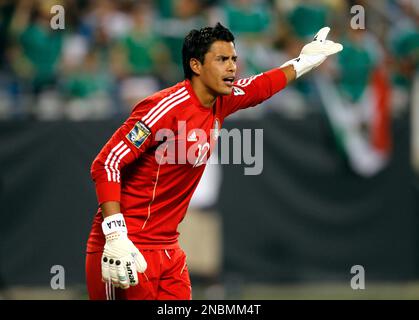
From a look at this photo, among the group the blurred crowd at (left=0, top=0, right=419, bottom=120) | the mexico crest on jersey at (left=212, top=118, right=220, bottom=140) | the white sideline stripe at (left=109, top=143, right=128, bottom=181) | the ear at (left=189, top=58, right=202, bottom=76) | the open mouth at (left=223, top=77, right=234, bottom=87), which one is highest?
the blurred crowd at (left=0, top=0, right=419, bottom=120)

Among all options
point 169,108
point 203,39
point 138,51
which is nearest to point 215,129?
point 169,108

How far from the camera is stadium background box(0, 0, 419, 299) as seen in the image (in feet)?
36.1

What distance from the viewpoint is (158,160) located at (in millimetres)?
6184

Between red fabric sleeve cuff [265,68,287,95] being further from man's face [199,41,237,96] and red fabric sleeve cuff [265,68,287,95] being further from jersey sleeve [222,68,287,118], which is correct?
man's face [199,41,237,96]

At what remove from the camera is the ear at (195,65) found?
20.9 feet

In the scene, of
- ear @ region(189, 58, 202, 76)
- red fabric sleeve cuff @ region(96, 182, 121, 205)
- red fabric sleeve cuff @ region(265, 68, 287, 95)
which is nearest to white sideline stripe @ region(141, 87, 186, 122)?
ear @ region(189, 58, 202, 76)

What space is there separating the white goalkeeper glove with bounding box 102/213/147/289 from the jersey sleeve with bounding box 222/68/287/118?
1.25 metres

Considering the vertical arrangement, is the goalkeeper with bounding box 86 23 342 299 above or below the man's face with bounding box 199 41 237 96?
below

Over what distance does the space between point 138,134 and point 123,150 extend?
133mm

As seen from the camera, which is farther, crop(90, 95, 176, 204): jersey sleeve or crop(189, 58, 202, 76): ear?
crop(189, 58, 202, 76): ear

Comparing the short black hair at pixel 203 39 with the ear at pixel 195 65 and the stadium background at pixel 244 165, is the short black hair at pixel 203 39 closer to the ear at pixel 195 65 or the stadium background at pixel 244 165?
the ear at pixel 195 65

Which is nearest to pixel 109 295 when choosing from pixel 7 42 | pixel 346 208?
pixel 346 208

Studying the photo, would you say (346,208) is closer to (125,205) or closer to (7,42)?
(7,42)

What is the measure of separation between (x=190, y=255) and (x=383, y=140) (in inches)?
103
